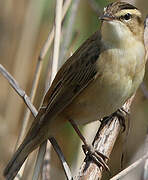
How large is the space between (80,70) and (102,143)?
1.42 feet

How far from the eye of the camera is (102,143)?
2.68m

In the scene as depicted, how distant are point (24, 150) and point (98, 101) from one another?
0.50 meters

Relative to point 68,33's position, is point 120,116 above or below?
below

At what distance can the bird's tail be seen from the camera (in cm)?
277

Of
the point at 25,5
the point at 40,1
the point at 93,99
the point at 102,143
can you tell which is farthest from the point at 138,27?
the point at 25,5

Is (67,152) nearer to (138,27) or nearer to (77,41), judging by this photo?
(77,41)

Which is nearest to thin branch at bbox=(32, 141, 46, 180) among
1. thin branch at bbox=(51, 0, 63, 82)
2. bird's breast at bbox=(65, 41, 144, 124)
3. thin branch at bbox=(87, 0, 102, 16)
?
bird's breast at bbox=(65, 41, 144, 124)

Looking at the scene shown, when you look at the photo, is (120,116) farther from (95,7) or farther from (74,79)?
Result: (95,7)

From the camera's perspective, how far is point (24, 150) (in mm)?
2848

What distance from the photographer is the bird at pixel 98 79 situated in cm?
268

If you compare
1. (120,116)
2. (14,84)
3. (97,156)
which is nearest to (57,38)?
(14,84)

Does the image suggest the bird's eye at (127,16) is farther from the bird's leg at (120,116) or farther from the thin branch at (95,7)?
the thin branch at (95,7)

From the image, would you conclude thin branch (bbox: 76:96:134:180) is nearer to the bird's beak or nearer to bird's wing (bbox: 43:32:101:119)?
bird's wing (bbox: 43:32:101:119)

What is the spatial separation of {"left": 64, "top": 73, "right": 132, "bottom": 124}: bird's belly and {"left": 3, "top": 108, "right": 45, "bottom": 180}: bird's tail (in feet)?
0.69
